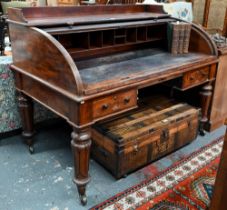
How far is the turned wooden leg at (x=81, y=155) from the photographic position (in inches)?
61.5

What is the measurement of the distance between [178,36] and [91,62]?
0.76 metres

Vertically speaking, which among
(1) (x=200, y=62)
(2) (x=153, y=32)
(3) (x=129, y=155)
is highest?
(2) (x=153, y=32)

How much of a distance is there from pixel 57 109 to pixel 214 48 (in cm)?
135

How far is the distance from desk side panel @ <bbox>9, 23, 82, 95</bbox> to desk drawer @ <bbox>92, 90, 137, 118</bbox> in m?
0.17

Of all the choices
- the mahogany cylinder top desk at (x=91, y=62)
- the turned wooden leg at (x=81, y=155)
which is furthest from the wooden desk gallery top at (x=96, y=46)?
the turned wooden leg at (x=81, y=155)

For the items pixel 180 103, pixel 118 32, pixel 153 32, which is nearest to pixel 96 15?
pixel 118 32

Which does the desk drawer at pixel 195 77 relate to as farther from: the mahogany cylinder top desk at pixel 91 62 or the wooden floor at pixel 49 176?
the wooden floor at pixel 49 176

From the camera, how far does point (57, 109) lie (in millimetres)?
1663

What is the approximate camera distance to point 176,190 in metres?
1.90

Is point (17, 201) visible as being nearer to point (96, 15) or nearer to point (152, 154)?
point (152, 154)

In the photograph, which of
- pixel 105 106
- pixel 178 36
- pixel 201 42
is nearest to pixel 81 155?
pixel 105 106

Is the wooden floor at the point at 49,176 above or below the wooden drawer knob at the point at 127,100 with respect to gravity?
below

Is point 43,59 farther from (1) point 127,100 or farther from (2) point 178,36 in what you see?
(2) point 178,36

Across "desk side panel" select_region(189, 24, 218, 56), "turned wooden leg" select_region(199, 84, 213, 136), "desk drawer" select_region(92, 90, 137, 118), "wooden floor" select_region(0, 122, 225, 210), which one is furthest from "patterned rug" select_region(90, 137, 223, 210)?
"desk side panel" select_region(189, 24, 218, 56)
